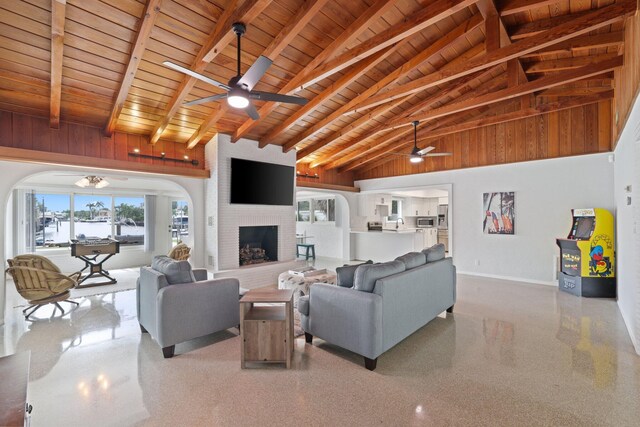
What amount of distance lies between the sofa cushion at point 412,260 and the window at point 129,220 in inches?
305

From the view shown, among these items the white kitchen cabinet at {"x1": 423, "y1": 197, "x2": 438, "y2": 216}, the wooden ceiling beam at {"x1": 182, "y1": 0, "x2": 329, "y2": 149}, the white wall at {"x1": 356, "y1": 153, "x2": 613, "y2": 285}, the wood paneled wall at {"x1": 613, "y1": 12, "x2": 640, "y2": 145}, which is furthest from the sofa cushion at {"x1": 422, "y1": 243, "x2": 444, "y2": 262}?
the white kitchen cabinet at {"x1": 423, "y1": 197, "x2": 438, "y2": 216}

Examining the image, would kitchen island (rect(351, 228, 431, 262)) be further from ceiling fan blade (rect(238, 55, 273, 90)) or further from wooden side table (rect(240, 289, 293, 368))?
ceiling fan blade (rect(238, 55, 273, 90))

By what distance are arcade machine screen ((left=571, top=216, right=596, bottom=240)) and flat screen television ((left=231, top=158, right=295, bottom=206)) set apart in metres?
5.47

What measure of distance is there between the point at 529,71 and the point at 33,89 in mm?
7357

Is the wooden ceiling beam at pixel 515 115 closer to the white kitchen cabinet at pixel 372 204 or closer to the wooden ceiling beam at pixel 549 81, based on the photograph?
the wooden ceiling beam at pixel 549 81

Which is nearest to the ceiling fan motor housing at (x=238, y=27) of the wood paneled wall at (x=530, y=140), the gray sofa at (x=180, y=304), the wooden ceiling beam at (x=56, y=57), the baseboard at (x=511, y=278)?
the wooden ceiling beam at (x=56, y=57)

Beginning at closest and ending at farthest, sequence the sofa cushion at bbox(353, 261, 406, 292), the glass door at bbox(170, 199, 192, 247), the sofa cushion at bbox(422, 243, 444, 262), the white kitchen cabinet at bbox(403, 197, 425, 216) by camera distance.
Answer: the sofa cushion at bbox(353, 261, 406, 292) < the sofa cushion at bbox(422, 243, 444, 262) < the glass door at bbox(170, 199, 192, 247) < the white kitchen cabinet at bbox(403, 197, 425, 216)

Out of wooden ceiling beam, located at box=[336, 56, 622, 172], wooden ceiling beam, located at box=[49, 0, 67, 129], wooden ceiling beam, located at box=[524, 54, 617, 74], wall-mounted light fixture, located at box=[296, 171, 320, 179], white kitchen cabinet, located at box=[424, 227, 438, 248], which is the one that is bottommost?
white kitchen cabinet, located at box=[424, 227, 438, 248]

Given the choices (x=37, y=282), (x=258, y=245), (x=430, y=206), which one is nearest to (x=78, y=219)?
(x=37, y=282)

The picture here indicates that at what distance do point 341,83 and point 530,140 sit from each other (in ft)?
14.8

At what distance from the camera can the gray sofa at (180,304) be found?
9.47ft

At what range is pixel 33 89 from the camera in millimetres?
3611

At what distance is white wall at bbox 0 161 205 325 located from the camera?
384 cm

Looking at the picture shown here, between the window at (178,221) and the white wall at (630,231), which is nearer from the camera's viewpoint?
the white wall at (630,231)
